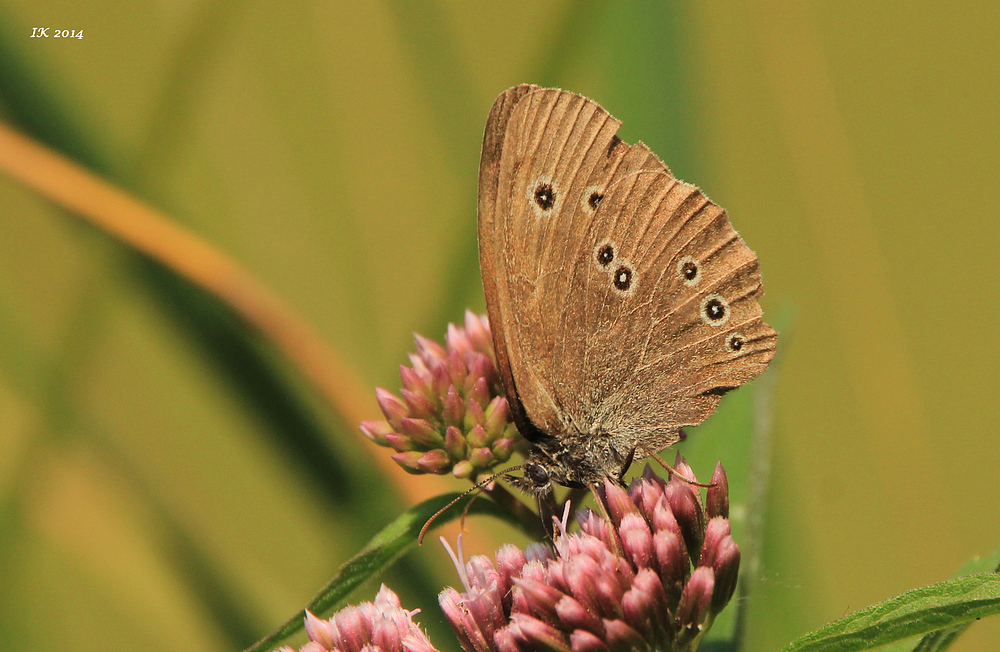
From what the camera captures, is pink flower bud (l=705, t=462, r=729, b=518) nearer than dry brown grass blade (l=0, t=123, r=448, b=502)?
Yes

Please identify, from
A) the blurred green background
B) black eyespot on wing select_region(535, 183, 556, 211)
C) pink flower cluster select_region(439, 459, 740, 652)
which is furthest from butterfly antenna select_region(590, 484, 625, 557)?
the blurred green background

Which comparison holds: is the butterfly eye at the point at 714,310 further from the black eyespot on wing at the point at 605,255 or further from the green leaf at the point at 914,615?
the green leaf at the point at 914,615

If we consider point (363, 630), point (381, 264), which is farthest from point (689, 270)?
point (381, 264)

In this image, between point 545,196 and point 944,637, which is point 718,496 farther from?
point 545,196

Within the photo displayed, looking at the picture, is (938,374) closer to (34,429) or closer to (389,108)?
(389,108)

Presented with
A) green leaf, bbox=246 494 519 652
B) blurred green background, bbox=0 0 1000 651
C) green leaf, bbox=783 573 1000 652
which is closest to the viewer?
green leaf, bbox=783 573 1000 652

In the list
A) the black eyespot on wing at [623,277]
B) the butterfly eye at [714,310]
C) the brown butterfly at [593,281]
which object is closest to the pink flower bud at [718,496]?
the brown butterfly at [593,281]

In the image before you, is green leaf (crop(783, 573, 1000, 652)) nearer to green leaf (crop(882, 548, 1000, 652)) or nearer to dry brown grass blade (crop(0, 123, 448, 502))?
green leaf (crop(882, 548, 1000, 652))
